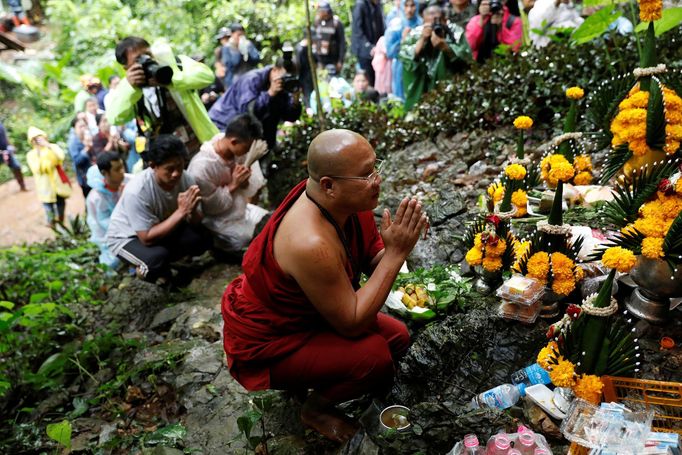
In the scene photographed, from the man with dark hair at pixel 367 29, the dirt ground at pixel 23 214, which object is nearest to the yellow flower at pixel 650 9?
the man with dark hair at pixel 367 29

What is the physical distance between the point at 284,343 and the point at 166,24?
1340 cm

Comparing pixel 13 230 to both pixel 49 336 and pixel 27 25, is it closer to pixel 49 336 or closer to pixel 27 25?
pixel 49 336

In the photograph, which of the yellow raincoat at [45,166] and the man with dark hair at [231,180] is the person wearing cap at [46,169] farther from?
the man with dark hair at [231,180]

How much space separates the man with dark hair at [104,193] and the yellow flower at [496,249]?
12.2 ft

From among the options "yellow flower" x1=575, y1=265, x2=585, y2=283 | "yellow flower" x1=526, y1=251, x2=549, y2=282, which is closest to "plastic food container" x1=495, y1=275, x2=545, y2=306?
"yellow flower" x1=526, y1=251, x2=549, y2=282

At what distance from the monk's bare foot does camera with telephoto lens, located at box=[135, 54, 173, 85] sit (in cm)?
331

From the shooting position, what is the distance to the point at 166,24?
1358 cm

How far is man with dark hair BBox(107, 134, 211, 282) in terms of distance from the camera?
4.17m

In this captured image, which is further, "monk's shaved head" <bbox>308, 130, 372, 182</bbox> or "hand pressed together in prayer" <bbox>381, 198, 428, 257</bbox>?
"hand pressed together in prayer" <bbox>381, 198, 428, 257</bbox>

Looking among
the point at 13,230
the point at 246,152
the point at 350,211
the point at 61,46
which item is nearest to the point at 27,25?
the point at 61,46

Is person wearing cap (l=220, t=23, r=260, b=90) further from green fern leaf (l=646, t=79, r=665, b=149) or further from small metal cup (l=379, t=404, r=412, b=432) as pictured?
small metal cup (l=379, t=404, r=412, b=432)

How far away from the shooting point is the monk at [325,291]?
2.09m

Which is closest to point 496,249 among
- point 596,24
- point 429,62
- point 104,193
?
point 596,24

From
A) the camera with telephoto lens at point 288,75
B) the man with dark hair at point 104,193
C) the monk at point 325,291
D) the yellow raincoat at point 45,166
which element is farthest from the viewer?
the yellow raincoat at point 45,166
